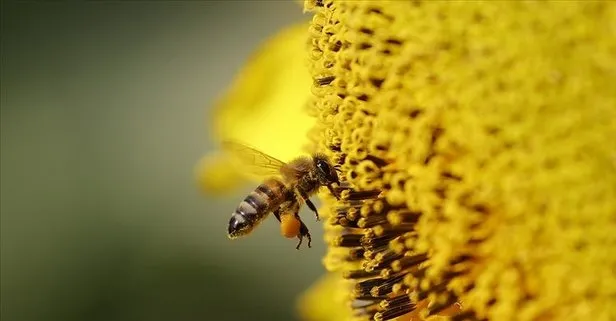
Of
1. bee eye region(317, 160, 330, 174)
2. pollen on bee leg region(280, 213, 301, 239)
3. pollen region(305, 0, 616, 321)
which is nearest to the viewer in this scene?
pollen region(305, 0, 616, 321)

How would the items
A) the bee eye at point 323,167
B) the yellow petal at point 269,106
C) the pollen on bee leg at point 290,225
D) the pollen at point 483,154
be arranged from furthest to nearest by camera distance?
the yellow petal at point 269,106
the pollen on bee leg at point 290,225
the bee eye at point 323,167
the pollen at point 483,154

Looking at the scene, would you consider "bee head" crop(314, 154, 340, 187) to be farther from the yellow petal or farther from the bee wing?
the yellow petal

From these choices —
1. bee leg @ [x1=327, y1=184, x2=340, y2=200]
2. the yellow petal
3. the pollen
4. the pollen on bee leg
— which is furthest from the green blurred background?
the pollen

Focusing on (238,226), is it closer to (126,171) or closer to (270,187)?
(270,187)

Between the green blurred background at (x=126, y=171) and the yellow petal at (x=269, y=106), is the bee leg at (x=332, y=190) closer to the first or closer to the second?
the yellow petal at (x=269, y=106)

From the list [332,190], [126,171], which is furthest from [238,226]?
[126,171]

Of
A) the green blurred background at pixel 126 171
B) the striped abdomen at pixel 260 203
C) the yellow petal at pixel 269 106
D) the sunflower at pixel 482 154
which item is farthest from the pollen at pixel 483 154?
the green blurred background at pixel 126 171
